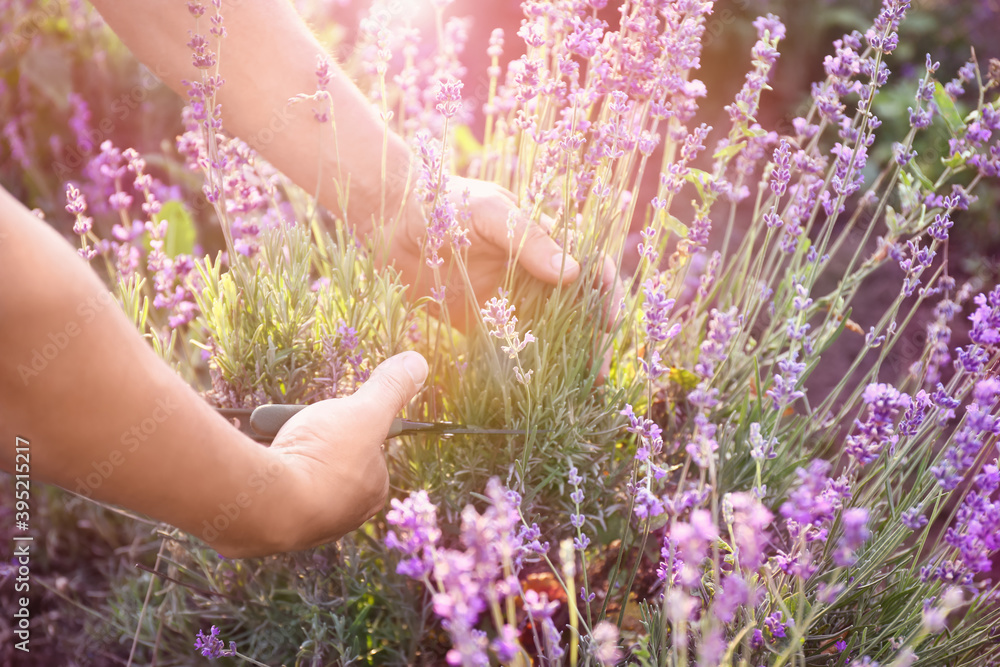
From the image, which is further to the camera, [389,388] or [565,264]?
[565,264]

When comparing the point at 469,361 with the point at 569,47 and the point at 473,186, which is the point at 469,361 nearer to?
the point at 473,186

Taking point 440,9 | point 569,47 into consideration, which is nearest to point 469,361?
point 569,47

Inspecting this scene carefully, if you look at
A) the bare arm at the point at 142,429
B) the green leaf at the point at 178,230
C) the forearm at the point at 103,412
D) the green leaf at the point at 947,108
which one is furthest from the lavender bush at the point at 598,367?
the green leaf at the point at 178,230

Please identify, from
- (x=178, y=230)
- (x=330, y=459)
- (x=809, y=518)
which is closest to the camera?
(x=809, y=518)

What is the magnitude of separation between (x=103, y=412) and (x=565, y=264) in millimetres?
823

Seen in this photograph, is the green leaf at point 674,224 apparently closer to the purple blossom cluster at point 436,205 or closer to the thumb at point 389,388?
the purple blossom cluster at point 436,205

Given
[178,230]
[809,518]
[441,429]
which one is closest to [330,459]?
[441,429]

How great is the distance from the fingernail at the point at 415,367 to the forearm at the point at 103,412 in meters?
0.30

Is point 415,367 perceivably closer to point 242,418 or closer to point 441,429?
point 441,429

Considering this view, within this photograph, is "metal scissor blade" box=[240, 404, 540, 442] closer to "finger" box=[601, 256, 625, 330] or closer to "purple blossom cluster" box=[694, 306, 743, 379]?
"finger" box=[601, 256, 625, 330]

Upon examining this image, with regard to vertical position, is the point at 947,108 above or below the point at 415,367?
above

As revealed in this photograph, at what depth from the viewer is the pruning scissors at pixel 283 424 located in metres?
1.28

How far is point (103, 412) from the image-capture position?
37.1 inches

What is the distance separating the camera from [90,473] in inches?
38.7
